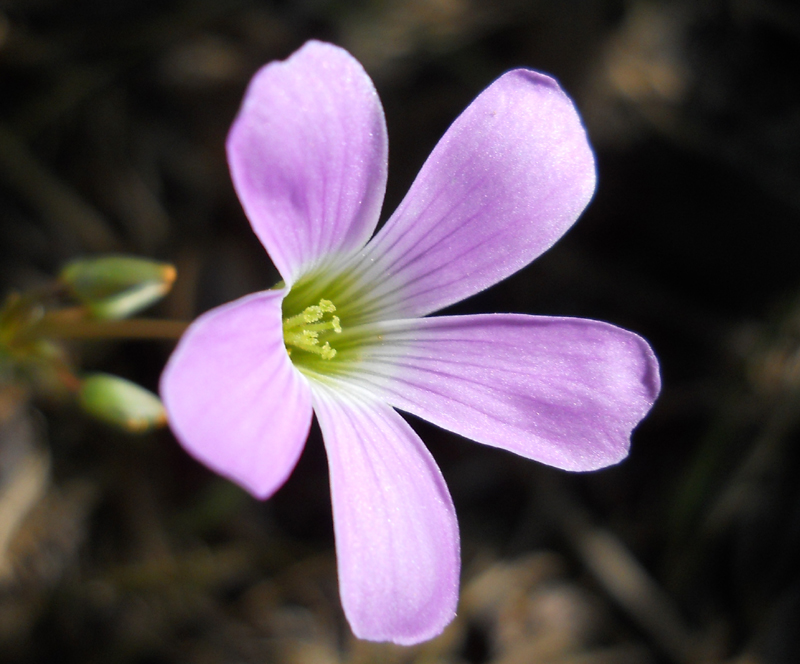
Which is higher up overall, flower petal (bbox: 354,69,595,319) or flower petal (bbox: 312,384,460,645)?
flower petal (bbox: 354,69,595,319)

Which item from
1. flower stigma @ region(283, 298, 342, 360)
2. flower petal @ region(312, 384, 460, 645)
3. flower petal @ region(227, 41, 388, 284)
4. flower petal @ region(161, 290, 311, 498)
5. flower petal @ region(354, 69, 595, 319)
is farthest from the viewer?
flower stigma @ region(283, 298, 342, 360)

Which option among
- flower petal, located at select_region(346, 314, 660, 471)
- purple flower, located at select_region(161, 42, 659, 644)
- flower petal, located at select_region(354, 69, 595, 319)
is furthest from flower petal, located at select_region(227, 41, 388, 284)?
flower petal, located at select_region(346, 314, 660, 471)

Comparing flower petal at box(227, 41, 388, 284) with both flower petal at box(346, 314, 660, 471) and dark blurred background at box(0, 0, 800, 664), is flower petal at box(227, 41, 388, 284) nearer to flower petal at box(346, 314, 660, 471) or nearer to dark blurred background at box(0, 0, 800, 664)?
flower petal at box(346, 314, 660, 471)

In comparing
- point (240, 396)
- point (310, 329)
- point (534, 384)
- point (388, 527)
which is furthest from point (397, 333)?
point (240, 396)

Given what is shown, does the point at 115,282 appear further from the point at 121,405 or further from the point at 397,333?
the point at 397,333

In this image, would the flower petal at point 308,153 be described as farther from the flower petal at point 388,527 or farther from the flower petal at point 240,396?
the flower petal at point 388,527

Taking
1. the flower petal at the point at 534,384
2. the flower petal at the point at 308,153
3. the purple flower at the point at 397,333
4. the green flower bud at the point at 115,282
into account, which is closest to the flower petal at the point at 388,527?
the purple flower at the point at 397,333
